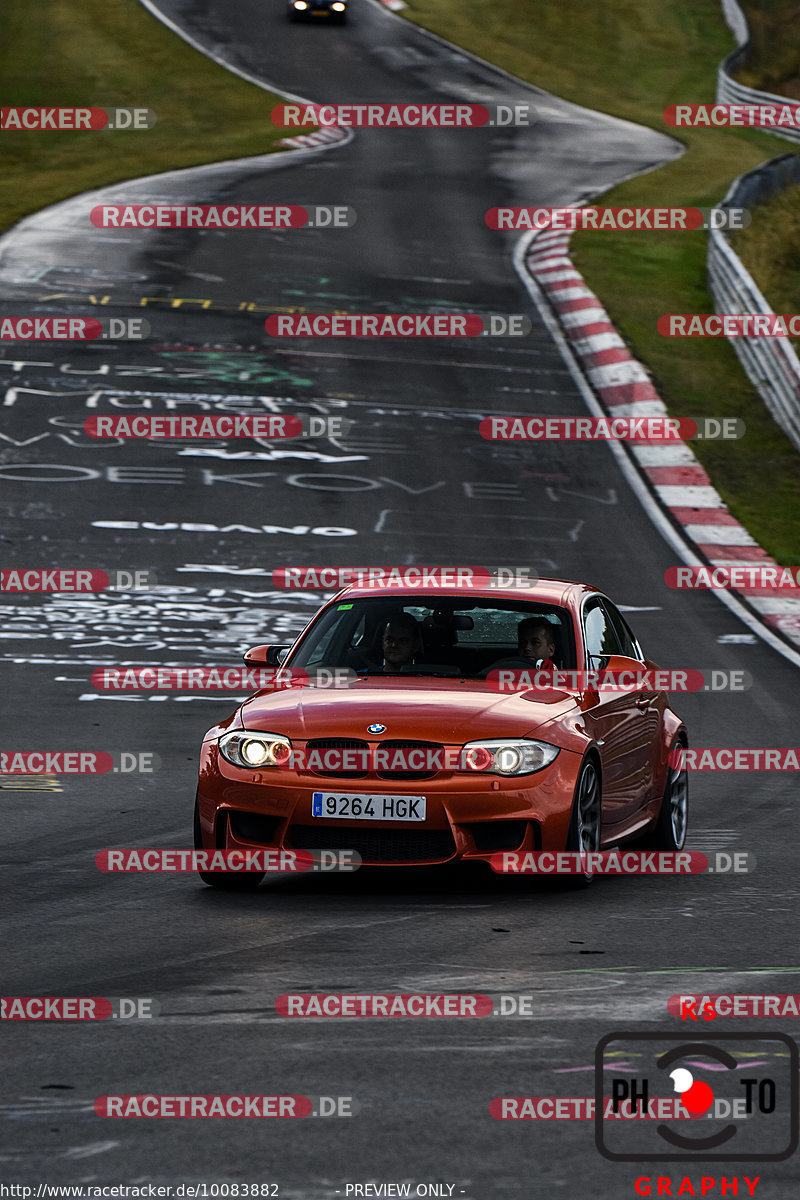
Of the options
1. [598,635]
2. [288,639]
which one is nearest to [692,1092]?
[598,635]

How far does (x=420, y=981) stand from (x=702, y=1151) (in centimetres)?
189

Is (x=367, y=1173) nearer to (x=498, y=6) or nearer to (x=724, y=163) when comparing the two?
(x=724, y=163)

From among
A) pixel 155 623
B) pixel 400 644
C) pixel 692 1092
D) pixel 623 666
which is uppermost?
pixel 692 1092

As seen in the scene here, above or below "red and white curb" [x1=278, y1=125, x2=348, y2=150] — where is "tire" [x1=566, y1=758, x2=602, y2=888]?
above

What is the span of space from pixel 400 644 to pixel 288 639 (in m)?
6.79

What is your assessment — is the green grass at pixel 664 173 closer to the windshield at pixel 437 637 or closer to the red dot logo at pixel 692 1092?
the windshield at pixel 437 637

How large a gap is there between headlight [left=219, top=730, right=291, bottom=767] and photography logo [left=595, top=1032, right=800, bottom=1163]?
2.74 metres

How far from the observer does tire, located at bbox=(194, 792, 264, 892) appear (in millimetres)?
8273

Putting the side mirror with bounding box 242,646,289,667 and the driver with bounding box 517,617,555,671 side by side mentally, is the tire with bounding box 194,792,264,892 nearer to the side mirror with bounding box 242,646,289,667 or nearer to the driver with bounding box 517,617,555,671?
the side mirror with bounding box 242,646,289,667

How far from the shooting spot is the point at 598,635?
966 centimetres

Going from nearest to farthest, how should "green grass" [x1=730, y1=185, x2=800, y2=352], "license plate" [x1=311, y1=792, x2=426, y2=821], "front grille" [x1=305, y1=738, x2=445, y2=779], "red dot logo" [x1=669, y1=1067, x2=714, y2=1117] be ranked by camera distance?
"red dot logo" [x1=669, y1=1067, x2=714, y2=1117] → "license plate" [x1=311, y1=792, x2=426, y2=821] → "front grille" [x1=305, y1=738, x2=445, y2=779] → "green grass" [x1=730, y1=185, x2=800, y2=352]

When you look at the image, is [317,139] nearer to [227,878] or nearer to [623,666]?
[623,666]

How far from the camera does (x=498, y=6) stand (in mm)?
70000

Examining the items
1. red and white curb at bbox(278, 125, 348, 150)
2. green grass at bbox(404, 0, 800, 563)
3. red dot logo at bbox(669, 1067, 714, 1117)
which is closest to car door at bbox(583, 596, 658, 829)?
red dot logo at bbox(669, 1067, 714, 1117)
